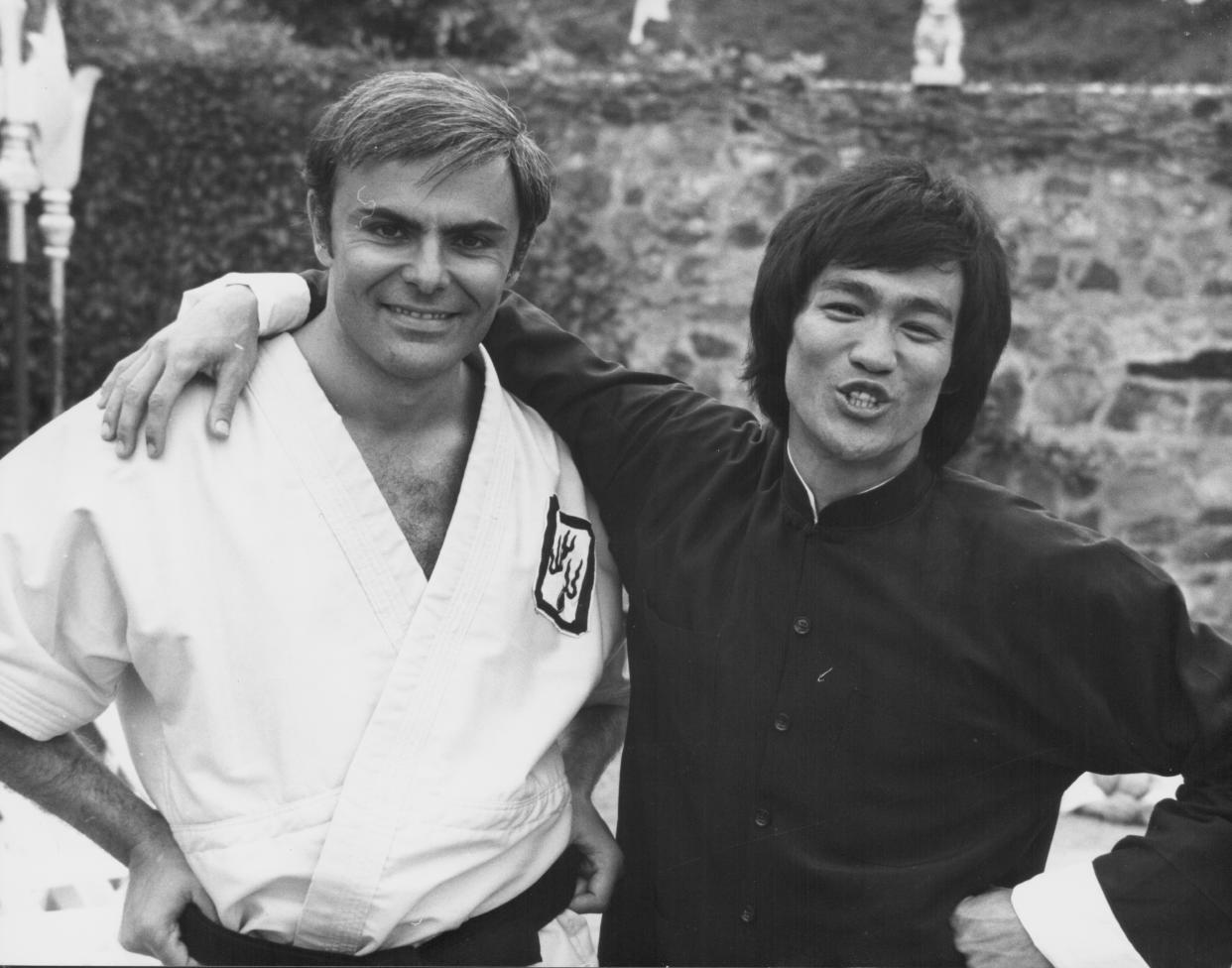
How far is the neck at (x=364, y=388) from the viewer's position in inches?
82.8

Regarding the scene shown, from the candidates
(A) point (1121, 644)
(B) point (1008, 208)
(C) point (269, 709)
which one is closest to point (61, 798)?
(C) point (269, 709)

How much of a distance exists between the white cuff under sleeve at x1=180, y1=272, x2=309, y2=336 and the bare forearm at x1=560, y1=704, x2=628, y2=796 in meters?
0.80

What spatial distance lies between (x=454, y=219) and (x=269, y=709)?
2.36ft

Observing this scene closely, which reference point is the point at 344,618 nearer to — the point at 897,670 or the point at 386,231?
the point at 386,231

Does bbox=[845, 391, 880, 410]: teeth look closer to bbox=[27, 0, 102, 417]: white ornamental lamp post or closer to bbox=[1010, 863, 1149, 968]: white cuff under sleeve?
bbox=[1010, 863, 1149, 968]: white cuff under sleeve

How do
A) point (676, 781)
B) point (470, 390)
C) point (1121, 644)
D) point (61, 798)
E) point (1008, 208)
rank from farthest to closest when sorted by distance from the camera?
point (1008, 208) < point (470, 390) < point (676, 781) < point (61, 798) < point (1121, 644)

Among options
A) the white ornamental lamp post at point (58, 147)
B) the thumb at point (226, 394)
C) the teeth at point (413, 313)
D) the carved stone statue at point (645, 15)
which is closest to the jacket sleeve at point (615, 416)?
the teeth at point (413, 313)

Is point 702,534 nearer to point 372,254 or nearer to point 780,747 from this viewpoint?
point 780,747

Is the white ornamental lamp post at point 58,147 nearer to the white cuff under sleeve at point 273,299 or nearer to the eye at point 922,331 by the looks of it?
the white cuff under sleeve at point 273,299

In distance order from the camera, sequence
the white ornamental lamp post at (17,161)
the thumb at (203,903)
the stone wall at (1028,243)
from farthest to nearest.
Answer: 1. the stone wall at (1028,243)
2. the white ornamental lamp post at (17,161)
3. the thumb at (203,903)

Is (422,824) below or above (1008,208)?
below

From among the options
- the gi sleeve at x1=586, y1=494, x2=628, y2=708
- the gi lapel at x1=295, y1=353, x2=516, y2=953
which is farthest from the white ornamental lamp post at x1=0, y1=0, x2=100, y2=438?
the gi lapel at x1=295, y1=353, x2=516, y2=953

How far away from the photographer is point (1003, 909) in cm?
192

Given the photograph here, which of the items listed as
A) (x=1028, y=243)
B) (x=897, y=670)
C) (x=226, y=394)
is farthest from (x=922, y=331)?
(x=1028, y=243)
